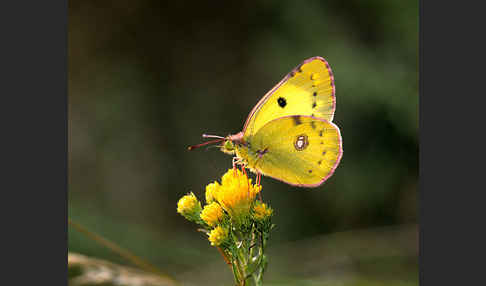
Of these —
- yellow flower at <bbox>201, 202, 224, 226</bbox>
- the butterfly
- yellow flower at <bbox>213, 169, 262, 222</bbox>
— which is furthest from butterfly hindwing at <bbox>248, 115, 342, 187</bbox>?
yellow flower at <bbox>201, 202, 224, 226</bbox>

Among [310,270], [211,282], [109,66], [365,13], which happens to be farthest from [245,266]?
[109,66]

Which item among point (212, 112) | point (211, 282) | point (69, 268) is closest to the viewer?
point (69, 268)

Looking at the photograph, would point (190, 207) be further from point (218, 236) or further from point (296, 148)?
point (296, 148)

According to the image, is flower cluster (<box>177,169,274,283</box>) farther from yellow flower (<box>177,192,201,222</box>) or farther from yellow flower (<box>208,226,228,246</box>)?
yellow flower (<box>177,192,201,222</box>)

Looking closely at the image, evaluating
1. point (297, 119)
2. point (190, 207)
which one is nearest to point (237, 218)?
point (190, 207)

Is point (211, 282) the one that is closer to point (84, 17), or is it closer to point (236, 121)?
point (236, 121)

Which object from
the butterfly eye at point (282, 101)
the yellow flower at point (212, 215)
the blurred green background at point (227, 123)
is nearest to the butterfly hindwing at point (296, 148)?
the butterfly eye at point (282, 101)

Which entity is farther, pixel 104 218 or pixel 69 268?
pixel 104 218
